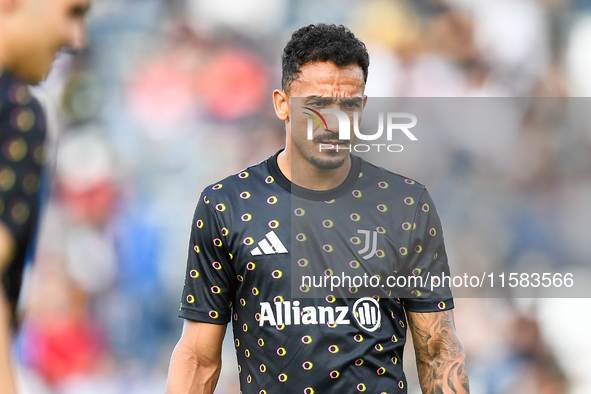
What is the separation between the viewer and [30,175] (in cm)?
75

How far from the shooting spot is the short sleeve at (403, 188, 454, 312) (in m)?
1.98

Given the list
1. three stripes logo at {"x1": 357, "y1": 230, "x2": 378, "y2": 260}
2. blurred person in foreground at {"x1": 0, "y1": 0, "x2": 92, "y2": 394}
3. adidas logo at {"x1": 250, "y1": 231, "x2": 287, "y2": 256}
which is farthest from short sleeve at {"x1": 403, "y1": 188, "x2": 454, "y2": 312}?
blurred person in foreground at {"x1": 0, "y1": 0, "x2": 92, "y2": 394}

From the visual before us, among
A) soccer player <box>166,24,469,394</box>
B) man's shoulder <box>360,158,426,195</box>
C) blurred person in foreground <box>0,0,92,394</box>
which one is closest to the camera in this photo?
blurred person in foreground <box>0,0,92,394</box>

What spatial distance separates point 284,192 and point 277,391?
0.64 m

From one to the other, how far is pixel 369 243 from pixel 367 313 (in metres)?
0.23

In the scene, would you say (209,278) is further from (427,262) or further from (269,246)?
(427,262)

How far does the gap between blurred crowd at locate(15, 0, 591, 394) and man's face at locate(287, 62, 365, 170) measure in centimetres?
119

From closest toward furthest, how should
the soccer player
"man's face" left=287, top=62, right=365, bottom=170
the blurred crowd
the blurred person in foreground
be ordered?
the blurred person in foreground
the soccer player
"man's face" left=287, top=62, right=365, bottom=170
the blurred crowd

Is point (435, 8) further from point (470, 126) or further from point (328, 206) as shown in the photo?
point (328, 206)

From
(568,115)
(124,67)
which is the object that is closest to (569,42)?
(568,115)

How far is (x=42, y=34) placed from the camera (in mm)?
751

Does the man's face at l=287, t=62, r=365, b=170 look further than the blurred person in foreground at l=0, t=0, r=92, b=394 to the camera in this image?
Yes

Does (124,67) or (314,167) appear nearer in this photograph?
(314,167)

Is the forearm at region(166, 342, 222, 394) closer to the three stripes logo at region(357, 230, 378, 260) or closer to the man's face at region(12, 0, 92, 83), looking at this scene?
the three stripes logo at region(357, 230, 378, 260)
